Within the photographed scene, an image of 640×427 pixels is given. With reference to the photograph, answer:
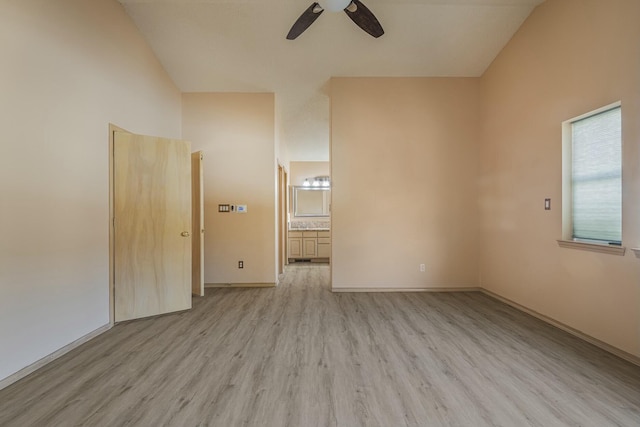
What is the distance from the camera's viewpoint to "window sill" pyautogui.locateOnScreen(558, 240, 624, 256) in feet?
7.70

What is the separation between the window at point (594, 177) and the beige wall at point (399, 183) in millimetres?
1394

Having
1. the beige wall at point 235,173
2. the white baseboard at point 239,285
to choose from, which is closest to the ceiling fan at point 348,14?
the beige wall at point 235,173

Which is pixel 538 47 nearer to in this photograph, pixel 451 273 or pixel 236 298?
pixel 451 273

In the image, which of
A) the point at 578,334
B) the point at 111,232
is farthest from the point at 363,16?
the point at 578,334

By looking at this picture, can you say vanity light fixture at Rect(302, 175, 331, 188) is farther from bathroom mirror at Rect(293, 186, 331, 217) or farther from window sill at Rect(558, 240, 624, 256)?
window sill at Rect(558, 240, 624, 256)

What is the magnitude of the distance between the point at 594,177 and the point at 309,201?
552cm

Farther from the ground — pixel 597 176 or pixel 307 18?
pixel 307 18

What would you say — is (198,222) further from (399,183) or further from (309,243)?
(309,243)

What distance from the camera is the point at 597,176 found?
2605mm

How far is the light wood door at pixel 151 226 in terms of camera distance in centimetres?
313

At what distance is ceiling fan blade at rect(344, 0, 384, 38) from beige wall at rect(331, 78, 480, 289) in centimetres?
148

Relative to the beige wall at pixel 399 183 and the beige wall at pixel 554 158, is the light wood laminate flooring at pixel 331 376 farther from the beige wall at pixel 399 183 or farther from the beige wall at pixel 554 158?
the beige wall at pixel 399 183

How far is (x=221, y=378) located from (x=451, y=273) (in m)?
3.44

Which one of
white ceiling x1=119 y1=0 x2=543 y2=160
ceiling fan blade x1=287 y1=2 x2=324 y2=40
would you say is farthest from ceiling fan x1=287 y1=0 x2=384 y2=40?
white ceiling x1=119 y1=0 x2=543 y2=160
